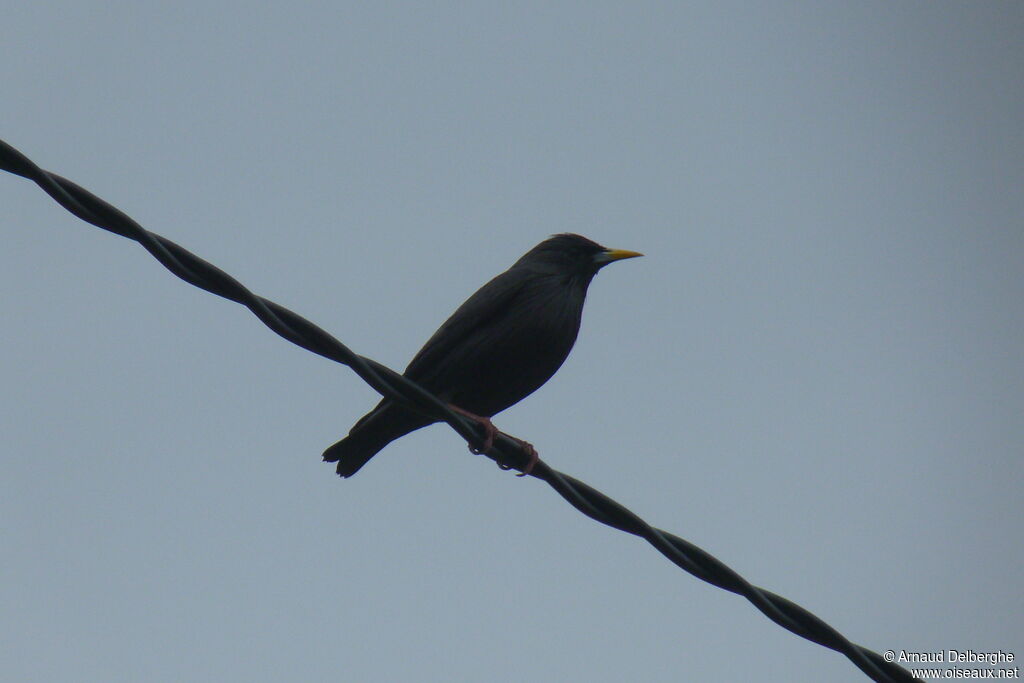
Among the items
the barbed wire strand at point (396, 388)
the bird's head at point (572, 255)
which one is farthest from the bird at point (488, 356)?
the barbed wire strand at point (396, 388)

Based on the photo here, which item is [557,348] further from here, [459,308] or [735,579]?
[735,579]

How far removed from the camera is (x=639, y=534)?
3.39 metres

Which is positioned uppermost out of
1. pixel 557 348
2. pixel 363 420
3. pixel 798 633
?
pixel 557 348

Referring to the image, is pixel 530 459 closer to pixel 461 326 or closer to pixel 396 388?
pixel 396 388

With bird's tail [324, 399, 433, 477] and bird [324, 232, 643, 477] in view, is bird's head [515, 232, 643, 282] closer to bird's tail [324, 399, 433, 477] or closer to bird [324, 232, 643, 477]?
bird [324, 232, 643, 477]

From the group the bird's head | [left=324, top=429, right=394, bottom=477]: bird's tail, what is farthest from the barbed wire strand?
the bird's head

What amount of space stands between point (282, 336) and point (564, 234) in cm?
415

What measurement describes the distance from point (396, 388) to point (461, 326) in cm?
254

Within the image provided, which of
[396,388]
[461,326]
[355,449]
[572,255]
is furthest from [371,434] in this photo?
[396,388]

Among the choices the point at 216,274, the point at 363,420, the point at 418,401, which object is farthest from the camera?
the point at 363,420

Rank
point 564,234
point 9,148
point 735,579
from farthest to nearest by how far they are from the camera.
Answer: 1. point 564,234
2. point 735,579
3. point 9,148

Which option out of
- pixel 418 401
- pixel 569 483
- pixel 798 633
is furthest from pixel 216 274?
pixel 798 633

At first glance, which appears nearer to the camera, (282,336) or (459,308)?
(282,336)

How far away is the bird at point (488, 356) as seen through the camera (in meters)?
5.98
